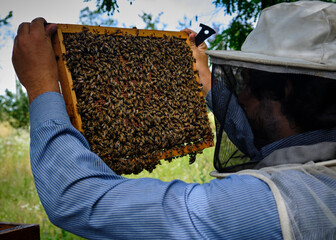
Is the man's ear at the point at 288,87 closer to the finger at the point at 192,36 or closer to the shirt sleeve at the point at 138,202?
the shirt sleeve at the point at 138,202

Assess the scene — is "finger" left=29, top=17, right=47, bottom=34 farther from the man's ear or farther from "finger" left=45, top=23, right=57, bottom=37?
the man's ear

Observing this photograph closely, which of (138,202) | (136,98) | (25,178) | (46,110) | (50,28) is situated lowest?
(25,178)

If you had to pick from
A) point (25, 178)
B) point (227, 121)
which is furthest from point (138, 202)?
point (25, 178)

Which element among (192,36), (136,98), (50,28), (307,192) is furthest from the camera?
(192,36)

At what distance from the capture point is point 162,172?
24.6 feet

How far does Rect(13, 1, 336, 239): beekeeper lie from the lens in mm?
1261

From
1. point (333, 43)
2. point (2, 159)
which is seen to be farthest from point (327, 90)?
point (2, 159)

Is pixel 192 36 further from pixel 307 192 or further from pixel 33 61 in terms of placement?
pixel 307 192

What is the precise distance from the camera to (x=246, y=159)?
6.54 ft

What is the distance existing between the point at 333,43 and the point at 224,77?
0.69 metres

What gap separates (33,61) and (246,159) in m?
1.54

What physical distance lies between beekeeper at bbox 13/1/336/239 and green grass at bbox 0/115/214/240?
3543 mm

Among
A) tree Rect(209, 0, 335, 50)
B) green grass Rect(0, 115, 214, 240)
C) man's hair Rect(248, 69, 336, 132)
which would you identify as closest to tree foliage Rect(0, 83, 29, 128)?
green grass Rect(0, 115, 214, 240)

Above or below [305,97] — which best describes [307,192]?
below
